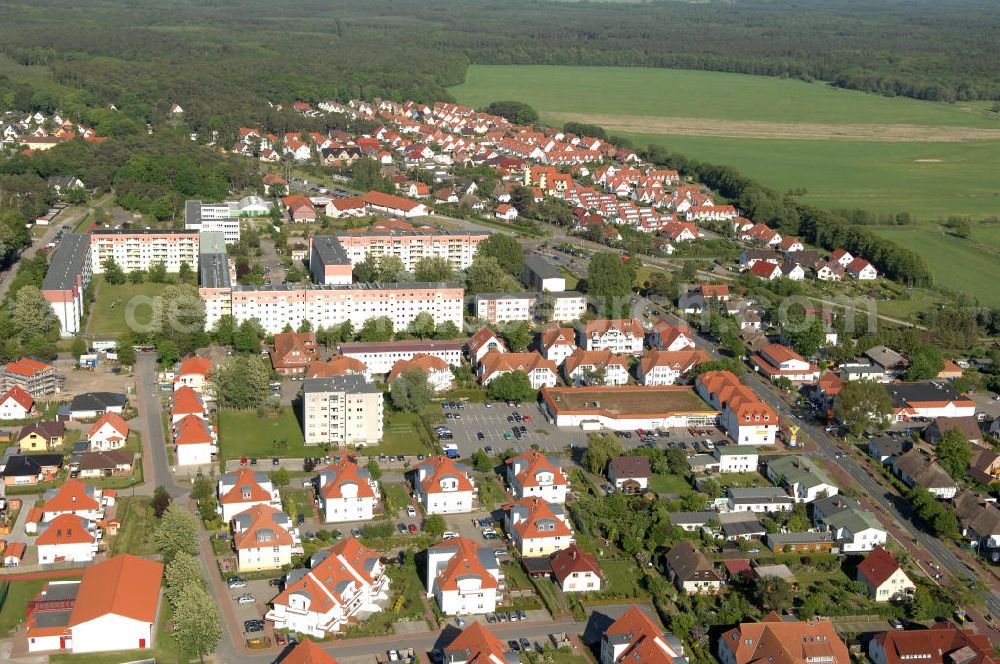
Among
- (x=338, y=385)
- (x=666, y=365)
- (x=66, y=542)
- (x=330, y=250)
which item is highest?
(x=330, y=250)

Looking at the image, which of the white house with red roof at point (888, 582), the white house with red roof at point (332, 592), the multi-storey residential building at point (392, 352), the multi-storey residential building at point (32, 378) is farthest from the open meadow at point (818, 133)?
the multi-storey residential building at point (32, 378)

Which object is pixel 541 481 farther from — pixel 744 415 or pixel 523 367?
pixel 523 367

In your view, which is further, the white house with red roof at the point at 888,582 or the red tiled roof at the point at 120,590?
the white house with red roof at the point at 888,582

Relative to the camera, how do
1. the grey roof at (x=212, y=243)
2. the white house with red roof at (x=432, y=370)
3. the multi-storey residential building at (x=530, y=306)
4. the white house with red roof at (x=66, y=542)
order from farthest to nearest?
the grey roof at (x=212, y=243) → the multi-storey residential building at (x=530, y=306) → the white house with red roof at (x=432, y=370) → the white house with red roof at (x=66, y=542)

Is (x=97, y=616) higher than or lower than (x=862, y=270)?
lower

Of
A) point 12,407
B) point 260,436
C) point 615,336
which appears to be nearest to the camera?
point 260,436

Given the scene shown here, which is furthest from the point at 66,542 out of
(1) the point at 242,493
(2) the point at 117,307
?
(2) the point at 117,307

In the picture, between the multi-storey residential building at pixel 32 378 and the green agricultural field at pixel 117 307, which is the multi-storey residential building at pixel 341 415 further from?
the green agricultural field at pixel 117 307
